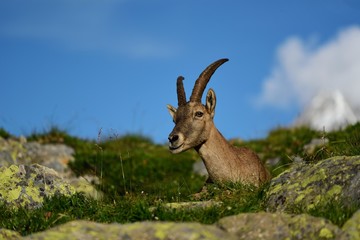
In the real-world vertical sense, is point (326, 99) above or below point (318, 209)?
above

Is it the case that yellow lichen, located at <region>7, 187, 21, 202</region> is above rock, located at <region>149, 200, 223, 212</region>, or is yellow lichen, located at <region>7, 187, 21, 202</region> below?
above

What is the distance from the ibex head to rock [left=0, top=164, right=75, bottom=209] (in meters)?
2.34

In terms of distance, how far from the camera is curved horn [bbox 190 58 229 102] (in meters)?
14.3

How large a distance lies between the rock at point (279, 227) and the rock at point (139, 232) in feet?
0.78

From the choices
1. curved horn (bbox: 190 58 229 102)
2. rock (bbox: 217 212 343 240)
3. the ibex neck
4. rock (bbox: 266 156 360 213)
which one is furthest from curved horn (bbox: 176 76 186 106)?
rock (bbox: 217 212 343 240)

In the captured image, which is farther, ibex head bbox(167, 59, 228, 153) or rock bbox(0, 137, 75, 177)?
rock bbox(0, 137, 75, 177)

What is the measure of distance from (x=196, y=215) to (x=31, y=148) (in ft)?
57.9

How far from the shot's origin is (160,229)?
7.05 metres

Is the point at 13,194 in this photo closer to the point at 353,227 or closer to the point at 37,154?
the point at 353,227

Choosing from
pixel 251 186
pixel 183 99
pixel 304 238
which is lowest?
pixel 304 238

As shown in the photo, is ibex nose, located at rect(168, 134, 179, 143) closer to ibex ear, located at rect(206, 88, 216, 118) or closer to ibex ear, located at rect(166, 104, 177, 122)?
ibex ear, located at rect(206, 88, 216, 118)

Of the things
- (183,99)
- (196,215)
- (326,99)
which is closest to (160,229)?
(196,215)

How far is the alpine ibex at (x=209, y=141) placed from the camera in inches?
Answer: 537

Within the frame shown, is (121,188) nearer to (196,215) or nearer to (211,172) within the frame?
(211,172)
